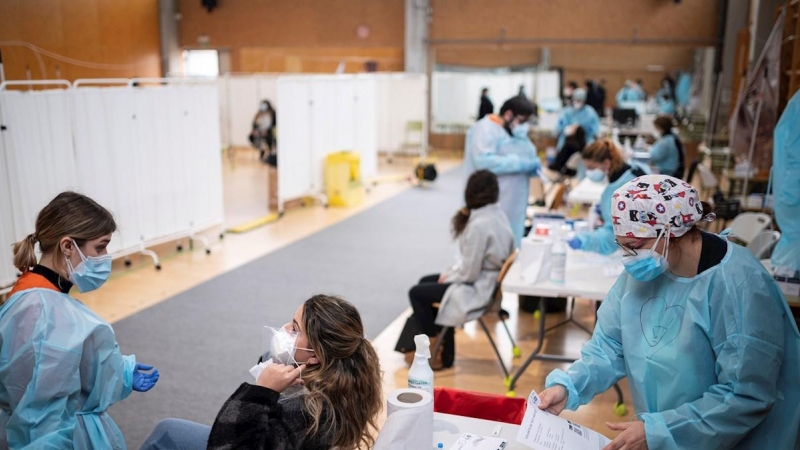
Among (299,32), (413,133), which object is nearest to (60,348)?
(413,133)

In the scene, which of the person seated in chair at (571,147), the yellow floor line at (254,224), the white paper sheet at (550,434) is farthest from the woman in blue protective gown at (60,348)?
the person seated in chair at (571,147)

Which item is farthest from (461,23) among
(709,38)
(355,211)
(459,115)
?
(355,211)

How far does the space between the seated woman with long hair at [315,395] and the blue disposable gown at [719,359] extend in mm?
841

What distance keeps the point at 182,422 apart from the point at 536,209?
7282 mm

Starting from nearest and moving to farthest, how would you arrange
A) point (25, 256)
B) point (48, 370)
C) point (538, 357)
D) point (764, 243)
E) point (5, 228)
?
point (48, 370), point (25, 256), point (538, 357), point (764, 243), point (5, 228)

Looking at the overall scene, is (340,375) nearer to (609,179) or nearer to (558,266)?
(558,266)

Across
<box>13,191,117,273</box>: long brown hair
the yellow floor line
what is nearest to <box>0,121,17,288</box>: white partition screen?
the yellow floor line

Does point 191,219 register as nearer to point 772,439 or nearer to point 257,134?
point 257,134

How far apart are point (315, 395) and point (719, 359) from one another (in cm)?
116

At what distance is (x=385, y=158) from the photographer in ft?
50.0

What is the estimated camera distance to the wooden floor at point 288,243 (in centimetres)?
449

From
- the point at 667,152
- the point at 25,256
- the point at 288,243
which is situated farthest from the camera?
the point at 667,152

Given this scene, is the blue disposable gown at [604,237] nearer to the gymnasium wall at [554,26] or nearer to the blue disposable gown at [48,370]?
the blue disposable gown at [48,370]

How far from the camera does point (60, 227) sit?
2.43 meters
